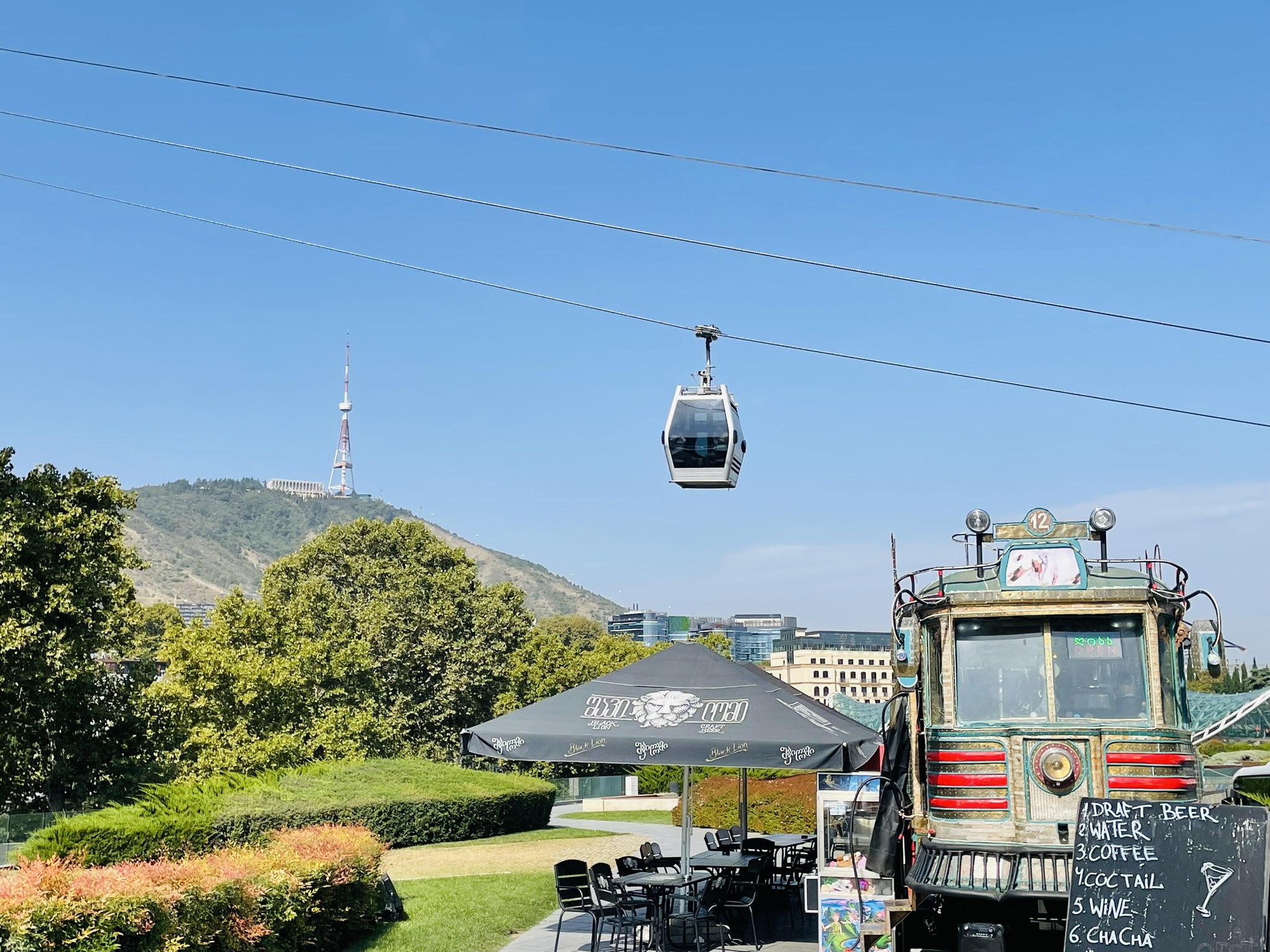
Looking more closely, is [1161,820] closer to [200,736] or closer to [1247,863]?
[1247,863]

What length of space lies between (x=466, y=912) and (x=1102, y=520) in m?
8.41

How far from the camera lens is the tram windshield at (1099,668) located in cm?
958

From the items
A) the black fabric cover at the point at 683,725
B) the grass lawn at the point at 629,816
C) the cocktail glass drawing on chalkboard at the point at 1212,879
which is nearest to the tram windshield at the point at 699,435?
the black fabric cover at the point at 683,725

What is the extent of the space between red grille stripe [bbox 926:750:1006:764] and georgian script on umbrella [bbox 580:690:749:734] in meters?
2.08

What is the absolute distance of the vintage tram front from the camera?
30.7 feet

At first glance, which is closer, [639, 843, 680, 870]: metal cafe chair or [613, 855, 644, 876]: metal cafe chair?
[613, 855, 644, 876]: metal cafe chair

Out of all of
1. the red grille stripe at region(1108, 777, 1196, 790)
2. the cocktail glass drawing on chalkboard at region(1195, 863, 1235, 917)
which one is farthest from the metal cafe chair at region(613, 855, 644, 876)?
the cocktail glass drawing on chalkboard at region(1195, 863, 1235, 917)

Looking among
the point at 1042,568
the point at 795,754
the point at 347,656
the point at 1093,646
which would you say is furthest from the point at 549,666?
the point at 1093,646

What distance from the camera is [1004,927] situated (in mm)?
10133

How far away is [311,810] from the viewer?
19.0 meters

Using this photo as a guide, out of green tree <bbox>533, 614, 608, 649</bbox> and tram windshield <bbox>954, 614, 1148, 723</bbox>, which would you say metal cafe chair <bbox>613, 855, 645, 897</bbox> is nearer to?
tram windshield <bbox>954, 614, 1148, 723</bbox>

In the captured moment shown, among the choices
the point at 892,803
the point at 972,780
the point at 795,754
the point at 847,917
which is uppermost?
the point at 795,754

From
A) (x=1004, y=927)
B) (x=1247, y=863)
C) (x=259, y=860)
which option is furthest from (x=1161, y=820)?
(x=259, y=860)

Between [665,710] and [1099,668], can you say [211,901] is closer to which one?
[665,710]
